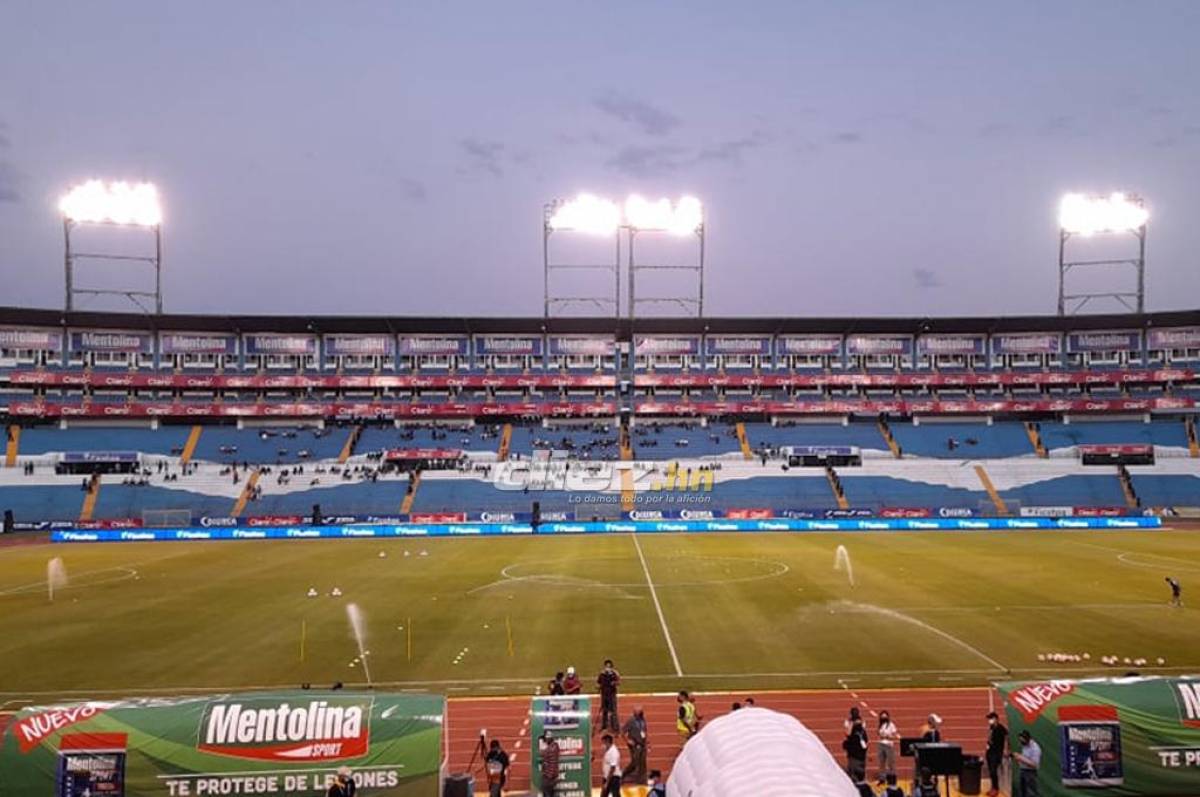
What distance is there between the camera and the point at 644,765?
645 inches

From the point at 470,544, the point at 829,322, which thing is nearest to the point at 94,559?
the point at 470,544

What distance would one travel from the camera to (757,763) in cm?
691

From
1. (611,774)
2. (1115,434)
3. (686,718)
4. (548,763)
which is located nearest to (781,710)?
(686,718)

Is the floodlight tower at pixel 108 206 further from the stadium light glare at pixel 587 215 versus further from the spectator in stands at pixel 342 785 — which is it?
the spectator in stands at pixel 342 785

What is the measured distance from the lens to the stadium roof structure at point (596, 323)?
8619 cm

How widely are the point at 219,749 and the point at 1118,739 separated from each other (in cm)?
1503

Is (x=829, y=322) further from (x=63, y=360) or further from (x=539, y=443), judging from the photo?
(x=63, y=360)

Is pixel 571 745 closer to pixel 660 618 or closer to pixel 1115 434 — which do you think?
pixel 660 618

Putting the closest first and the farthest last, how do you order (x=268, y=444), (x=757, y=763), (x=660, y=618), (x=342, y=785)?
(x=757, y=763), (x=342, y=785), (x=660, y=618), (x=268, y=444)

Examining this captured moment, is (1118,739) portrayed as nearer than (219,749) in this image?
No

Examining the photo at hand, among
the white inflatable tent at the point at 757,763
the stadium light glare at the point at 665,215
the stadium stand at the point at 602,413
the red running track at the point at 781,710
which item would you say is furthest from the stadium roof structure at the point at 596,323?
the white inflatable tent at the point at 757,763

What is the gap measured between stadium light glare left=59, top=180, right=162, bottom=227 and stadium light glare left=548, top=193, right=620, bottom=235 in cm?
4054

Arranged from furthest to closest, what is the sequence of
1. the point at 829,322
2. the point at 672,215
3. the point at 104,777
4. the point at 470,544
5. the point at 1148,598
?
the point at 829,322 → the point at 672,215 → the point at 470,544 → the point at 1148,598 → the point at 104,777

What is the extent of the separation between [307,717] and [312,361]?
8508cm
